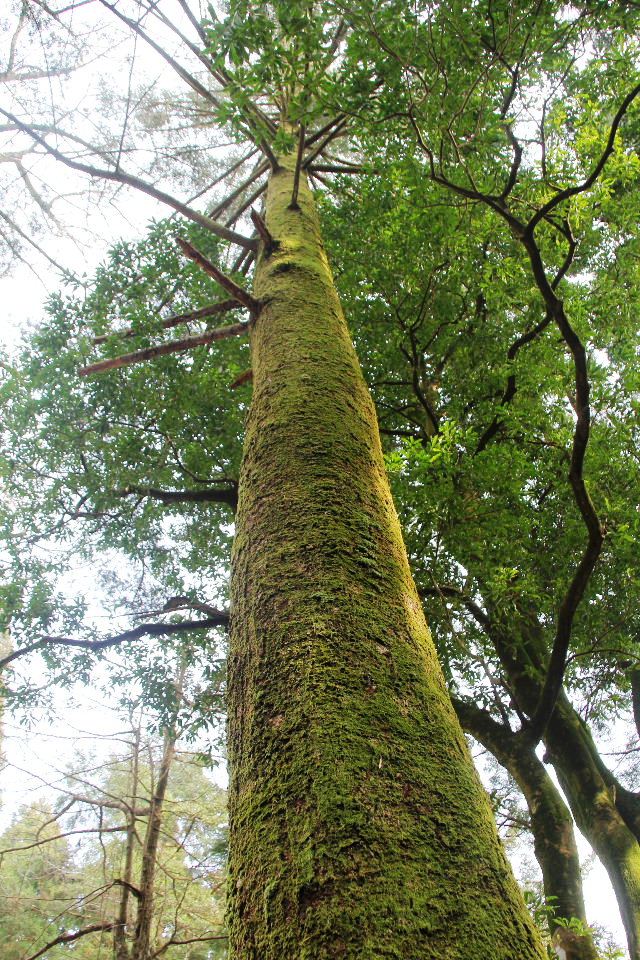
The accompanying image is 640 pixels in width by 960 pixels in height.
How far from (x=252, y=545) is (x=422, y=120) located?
250 cm

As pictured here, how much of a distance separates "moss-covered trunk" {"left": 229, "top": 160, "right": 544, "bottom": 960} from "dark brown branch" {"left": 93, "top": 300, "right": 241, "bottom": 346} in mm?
1970

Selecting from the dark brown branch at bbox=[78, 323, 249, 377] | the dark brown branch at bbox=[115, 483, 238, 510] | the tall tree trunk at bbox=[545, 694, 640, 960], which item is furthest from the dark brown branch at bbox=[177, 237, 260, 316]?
the tall tree trunk at bbox=[545, 694, 640, 960]

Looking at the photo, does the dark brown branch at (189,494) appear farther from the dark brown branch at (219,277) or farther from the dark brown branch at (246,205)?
the dark brown branch at (246,205)

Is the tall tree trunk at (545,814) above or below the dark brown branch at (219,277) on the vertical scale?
below

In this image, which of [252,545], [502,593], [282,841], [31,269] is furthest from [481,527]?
[31,269]

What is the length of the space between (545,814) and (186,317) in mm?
4092

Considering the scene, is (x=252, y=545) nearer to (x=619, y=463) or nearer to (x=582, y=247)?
(x=619, y=463)

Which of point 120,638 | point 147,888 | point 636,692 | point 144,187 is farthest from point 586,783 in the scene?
point 144,187

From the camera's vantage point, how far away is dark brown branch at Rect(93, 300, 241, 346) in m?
3.39

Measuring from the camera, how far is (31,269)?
754cm

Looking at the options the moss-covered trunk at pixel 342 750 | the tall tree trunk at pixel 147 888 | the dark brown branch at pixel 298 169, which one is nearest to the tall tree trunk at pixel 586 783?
the moss-covered trunk at pixel 342 750

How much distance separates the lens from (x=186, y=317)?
3602 mm

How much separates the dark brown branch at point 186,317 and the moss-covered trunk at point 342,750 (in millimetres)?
1970

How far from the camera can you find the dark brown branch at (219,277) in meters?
2.45
